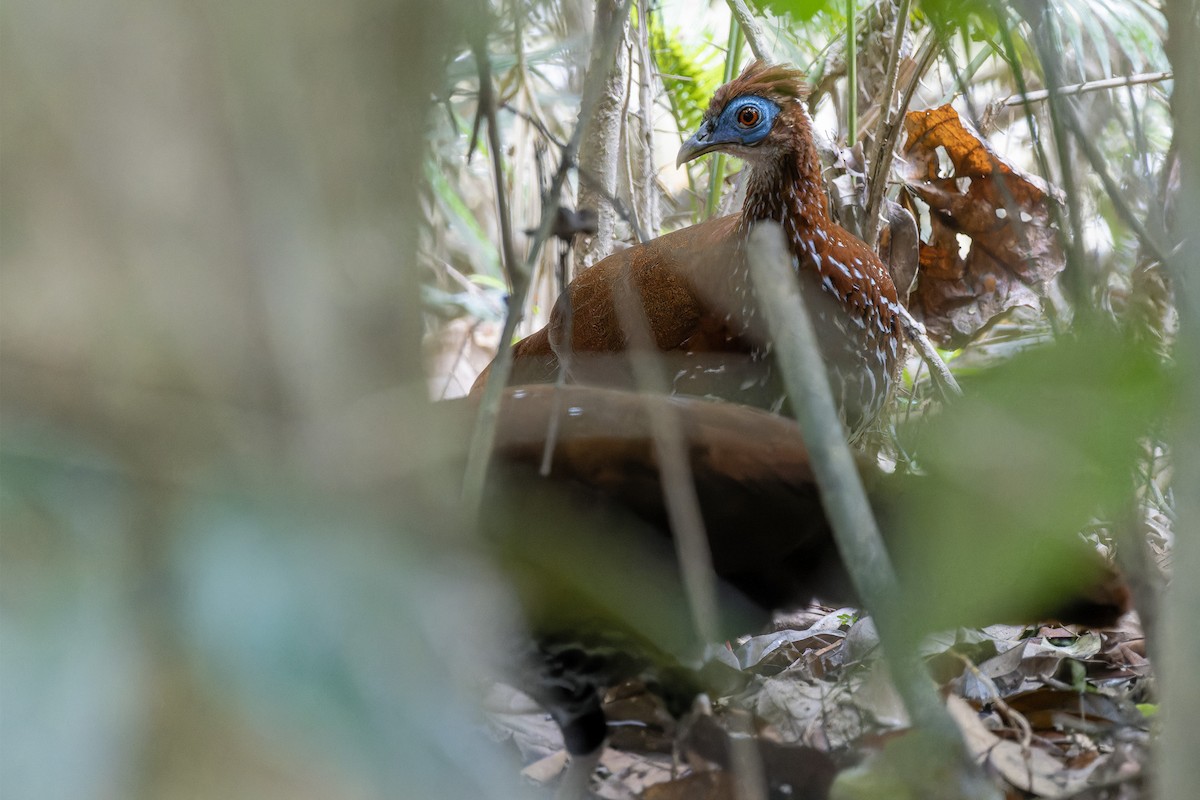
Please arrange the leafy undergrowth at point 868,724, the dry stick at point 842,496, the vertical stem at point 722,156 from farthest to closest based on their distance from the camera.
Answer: the vertical stem at point 722,156, the leafy undergrowth at point 868,724, the dry stick at point 842,496

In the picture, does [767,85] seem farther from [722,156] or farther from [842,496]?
[842,496]

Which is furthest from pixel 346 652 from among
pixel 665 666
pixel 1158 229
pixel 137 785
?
pixel 1158 229

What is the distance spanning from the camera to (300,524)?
2.86ft

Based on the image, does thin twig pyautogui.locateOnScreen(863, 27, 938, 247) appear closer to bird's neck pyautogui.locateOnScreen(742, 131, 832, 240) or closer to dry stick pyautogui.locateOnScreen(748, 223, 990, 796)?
bird's neck pyautogui.locateOnScreen(742, 131, 832, 240)

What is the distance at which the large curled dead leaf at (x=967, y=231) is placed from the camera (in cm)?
292

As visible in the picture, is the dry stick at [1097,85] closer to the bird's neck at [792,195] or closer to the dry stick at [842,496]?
the dry stick at [842,496]

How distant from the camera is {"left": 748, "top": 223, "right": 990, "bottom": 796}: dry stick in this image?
3.50 feet

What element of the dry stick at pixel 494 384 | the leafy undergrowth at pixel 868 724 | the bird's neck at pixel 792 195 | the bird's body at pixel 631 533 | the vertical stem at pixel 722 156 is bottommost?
the leafy undergrowth at pixel 868 724

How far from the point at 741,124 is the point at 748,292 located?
548 millimetres

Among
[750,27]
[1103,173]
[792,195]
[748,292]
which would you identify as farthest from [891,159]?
[1103,173]

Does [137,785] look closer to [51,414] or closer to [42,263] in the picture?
[51,414]

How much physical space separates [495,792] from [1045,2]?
1.04m

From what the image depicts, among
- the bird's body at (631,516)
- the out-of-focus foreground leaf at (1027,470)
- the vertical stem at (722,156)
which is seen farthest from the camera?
the vertical stem at (722,156)

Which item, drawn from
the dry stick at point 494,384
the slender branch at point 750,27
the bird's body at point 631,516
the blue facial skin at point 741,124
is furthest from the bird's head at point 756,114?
the dry stick at point 494,384
